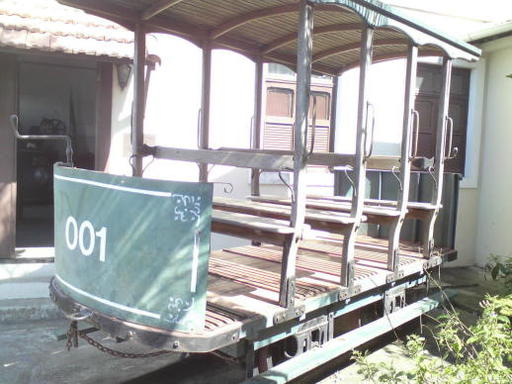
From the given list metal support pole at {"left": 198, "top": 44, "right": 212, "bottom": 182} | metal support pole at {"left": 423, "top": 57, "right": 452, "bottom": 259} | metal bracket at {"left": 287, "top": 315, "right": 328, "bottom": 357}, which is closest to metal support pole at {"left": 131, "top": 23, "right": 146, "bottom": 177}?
metal support pole at {"left": 198, "top": 44, "right": 212, "bottom": 182}

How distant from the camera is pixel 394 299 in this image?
4199 mm

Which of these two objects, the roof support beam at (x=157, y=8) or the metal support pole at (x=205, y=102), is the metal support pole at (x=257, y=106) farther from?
the roof support beam at (x=157, y=8)

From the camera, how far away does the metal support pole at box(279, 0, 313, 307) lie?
295cm

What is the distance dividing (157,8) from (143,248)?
6.56ft

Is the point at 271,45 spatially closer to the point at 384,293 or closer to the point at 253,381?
the point at 384,293

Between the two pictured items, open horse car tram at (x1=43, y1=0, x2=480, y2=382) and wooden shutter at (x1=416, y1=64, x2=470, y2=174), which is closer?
open horse car tram at (x1=43, y1=0, x2=480, y2=382)

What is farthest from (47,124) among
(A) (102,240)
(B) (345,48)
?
(A) (102,240)

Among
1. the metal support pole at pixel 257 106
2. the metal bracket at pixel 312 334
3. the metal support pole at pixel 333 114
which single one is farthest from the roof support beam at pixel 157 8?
the metal support pole at pixel 333 114

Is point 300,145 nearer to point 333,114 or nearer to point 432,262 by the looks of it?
point 432,262

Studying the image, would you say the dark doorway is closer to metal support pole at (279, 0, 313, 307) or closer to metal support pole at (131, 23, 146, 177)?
metal support pole at (131, 23, 146, 177)

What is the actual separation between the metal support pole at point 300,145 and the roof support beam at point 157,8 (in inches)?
44.3

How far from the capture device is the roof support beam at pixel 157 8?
3.64 meters

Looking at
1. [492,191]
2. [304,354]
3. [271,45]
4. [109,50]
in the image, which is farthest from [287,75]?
[304,354]

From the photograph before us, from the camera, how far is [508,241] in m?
7.42
